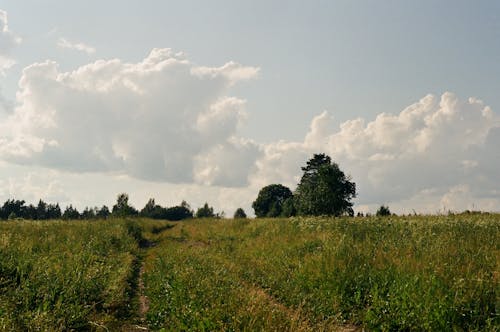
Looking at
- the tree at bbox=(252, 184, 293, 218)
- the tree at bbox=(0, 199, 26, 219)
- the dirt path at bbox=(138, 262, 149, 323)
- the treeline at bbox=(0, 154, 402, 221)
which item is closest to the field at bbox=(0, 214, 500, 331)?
the dirt path at bbox=(138, 262, 149, 323)

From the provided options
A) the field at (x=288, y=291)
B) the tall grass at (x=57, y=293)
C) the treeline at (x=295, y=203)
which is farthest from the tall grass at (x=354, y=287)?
the treeline at (x=295, y=203)

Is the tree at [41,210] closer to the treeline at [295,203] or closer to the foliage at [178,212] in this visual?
the treeline at [295,203]

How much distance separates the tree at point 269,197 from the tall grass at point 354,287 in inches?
3459

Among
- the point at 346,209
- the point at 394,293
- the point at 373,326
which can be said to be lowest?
the point at 373,326

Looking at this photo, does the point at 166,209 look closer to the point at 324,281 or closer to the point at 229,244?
the point at 229,244

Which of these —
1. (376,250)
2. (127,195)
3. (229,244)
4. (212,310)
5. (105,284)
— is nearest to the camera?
(212,310)

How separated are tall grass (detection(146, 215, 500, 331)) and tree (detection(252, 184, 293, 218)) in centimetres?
8787

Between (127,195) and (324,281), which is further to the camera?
(127,195)

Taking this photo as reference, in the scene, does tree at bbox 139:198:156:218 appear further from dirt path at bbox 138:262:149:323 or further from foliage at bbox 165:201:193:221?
dirt path at bbox 138:262:149:323

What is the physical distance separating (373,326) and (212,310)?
3452 mm

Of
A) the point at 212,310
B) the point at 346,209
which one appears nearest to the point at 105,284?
the point at 212,310

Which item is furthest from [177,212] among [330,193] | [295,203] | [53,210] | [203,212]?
[330,193]

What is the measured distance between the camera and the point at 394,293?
8641 mm

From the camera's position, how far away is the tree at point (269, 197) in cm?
10456
